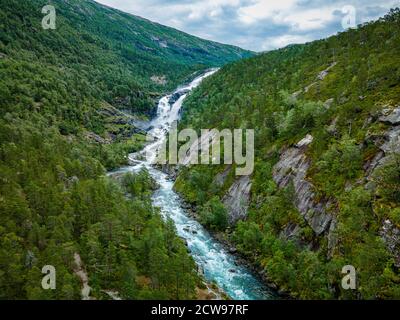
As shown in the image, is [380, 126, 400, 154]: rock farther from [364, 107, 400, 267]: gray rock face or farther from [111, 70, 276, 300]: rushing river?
[111, 70, 276, 300]: rushing river

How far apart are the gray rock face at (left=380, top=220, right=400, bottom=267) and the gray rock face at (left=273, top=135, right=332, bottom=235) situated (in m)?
11.8

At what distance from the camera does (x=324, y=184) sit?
7262cm

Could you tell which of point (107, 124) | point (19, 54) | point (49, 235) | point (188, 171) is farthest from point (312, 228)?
point (19, 54)

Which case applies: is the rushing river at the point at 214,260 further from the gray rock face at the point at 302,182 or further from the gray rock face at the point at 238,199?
the gray rock face at the point at 302,182

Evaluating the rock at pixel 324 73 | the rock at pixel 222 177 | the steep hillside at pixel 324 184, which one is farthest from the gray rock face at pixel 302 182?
the rock at pixel 324 73

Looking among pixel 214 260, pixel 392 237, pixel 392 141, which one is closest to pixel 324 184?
pixel 392 141

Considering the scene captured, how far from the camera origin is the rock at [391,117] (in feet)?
228

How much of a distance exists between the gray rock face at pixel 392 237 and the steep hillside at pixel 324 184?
15cm

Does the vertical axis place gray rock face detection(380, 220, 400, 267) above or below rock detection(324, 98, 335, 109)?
below

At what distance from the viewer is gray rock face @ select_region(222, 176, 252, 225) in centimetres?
8981

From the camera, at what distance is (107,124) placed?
18950cm

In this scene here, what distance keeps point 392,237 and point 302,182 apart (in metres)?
26.3

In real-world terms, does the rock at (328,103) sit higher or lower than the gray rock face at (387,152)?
higher

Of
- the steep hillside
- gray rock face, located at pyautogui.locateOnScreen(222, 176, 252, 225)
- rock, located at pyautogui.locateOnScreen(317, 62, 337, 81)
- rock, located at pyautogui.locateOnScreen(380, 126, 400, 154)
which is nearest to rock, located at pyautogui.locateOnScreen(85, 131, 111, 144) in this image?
the steep hillside
